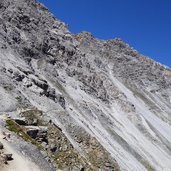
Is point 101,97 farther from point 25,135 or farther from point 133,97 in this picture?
point 25,135

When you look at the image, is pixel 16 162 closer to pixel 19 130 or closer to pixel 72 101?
pixel 19 130

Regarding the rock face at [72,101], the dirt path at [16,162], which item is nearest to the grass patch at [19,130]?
the rock face at [72,101]

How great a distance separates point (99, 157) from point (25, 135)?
16.4 meters

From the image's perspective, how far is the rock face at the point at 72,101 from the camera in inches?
1953

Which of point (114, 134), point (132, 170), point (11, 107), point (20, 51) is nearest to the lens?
point (11, 107)

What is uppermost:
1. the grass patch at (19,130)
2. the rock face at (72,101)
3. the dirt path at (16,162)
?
the rock face at (72,101)

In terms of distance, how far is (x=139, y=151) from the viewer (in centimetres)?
7944

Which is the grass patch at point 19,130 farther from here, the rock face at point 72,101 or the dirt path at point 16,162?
the dirt path at point 16,162

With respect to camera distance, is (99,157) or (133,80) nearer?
(99,157)

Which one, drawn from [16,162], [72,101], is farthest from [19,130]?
[72,101]

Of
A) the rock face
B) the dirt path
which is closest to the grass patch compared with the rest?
the rock face

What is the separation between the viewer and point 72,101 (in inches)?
3196

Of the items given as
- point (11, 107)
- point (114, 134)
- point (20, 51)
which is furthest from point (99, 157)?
point (20, 51)

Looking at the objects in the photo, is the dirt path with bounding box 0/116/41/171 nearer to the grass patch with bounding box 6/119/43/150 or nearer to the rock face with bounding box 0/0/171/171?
the grass patch with bounding box 6/119/43/150
